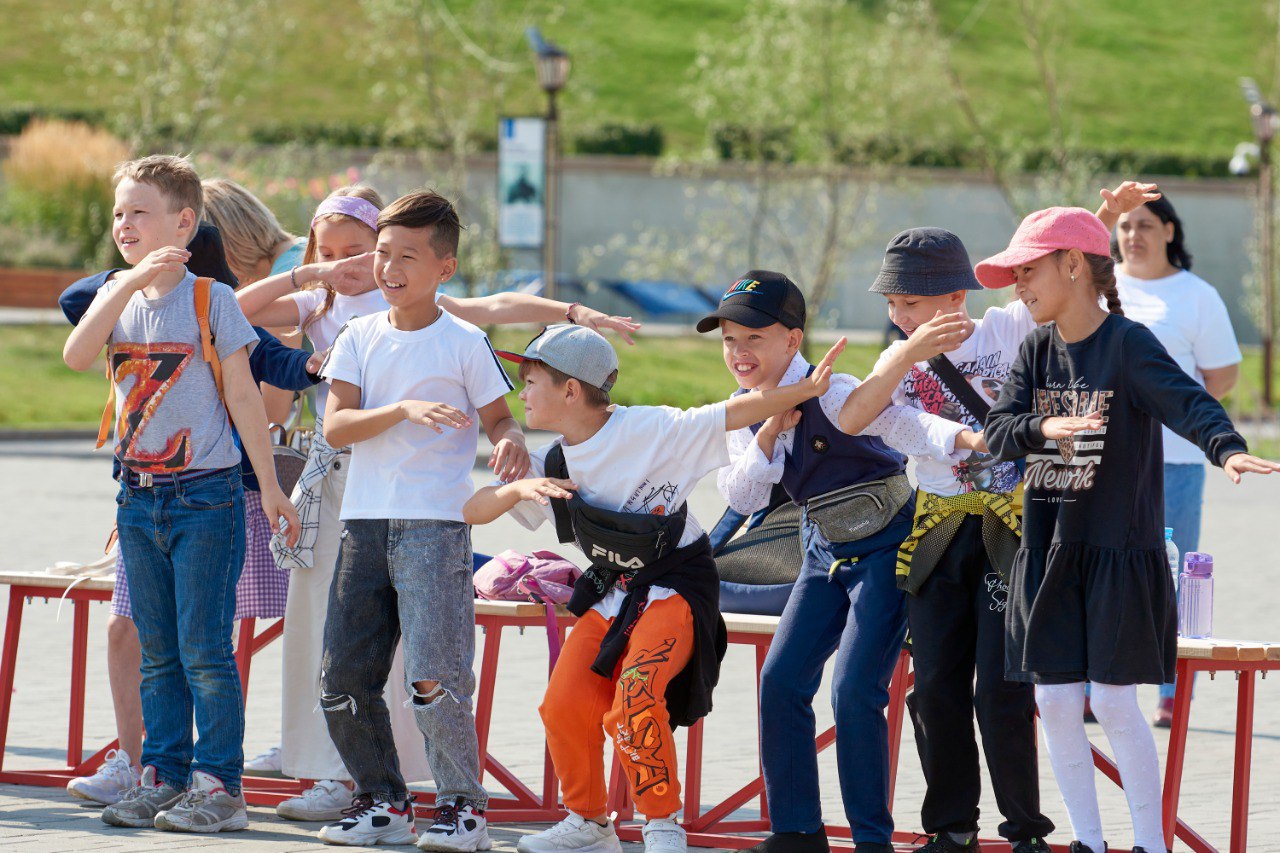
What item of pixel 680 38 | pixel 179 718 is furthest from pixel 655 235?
pixel 179 718

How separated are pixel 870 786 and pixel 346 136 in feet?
116

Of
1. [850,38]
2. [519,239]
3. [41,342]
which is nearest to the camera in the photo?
[519,239]

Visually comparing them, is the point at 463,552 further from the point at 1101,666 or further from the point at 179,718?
the point at 1101,666

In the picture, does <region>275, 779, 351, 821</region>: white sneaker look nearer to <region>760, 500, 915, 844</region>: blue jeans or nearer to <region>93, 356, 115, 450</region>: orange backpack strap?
<region>93, 356, 115, 450</region>: orange backpack strap

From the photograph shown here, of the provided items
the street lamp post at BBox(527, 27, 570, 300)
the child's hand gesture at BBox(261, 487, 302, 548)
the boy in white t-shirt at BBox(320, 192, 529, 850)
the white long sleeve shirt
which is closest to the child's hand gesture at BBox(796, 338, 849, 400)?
the white long sleeve shirt

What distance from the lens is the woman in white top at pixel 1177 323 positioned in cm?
679

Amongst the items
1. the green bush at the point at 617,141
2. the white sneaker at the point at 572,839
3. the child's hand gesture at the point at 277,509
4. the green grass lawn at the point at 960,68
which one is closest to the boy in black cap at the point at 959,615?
the white sneaker at the point at 572,839

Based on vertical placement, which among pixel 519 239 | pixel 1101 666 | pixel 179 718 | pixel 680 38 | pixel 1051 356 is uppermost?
pixel 680 38

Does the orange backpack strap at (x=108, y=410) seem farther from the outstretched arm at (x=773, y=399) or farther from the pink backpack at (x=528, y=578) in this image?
the outstretched arm at (x=773, y=399)

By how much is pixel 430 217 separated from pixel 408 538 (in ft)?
2.88

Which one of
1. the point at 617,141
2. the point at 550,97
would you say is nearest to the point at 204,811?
the point at 550,97

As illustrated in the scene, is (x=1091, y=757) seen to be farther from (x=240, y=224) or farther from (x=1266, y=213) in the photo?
(x=1266, y=213)

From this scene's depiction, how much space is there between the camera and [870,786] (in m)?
4.38

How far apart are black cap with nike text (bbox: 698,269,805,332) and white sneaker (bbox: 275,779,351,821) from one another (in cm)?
179
